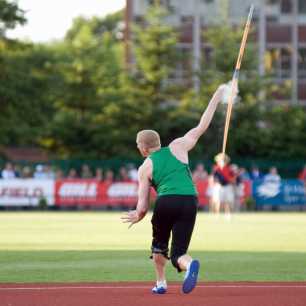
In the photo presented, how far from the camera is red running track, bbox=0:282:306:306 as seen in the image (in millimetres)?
12109

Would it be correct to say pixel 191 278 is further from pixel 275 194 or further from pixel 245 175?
pixel 245 175

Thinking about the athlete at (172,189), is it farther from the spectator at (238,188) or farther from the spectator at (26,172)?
the spectator at (26,172)

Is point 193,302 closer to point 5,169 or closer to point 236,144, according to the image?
point 5,169

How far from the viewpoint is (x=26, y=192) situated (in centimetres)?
4619

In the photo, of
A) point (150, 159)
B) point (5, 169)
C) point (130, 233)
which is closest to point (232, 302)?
point (150, 159)

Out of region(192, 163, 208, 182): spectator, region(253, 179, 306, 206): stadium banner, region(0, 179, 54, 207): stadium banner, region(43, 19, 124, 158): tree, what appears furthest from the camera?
region(43, 19, 124, 158): tree

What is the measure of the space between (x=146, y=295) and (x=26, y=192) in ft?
110

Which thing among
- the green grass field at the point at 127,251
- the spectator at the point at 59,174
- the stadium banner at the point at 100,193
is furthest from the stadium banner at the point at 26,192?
the green grass field at the point at 127,251

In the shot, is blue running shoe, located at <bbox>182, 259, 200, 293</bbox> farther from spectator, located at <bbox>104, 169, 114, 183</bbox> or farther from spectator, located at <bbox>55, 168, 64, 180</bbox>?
spectator, located at <bbox>104, 169, 114, 183</bbox>

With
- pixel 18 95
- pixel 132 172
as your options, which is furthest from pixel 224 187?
pixel 18 95

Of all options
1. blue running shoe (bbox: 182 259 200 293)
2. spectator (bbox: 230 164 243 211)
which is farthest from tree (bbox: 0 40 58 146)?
blue running shoe (bbox: 182 259 200 293)

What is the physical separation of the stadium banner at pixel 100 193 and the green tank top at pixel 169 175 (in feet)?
112

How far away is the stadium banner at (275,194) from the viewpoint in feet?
159

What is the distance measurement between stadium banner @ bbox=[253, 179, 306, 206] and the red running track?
111 ft
